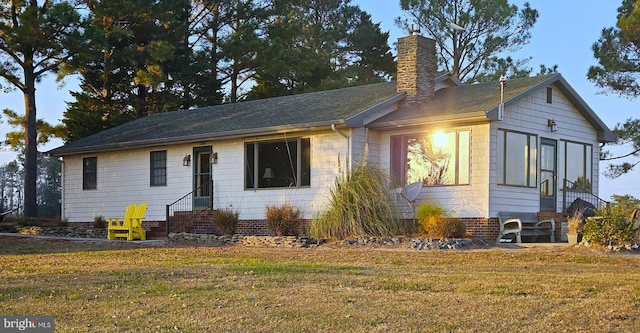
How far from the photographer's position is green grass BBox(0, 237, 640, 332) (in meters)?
6.86

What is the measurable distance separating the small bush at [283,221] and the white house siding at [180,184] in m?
0.49

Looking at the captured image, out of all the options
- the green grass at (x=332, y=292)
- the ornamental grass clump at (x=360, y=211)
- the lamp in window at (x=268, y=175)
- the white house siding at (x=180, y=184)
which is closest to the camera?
the green grass at (x=332, y=292)

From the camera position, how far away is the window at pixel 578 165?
1986cm

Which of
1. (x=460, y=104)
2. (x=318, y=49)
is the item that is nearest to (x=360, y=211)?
(x=460, y=104)

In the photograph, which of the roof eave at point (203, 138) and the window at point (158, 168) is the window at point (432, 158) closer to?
the roof eave at point (203, 138)

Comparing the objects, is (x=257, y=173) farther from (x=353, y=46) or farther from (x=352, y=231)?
(x=353, y=46)

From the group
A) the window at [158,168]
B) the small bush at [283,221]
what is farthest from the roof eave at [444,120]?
the window at [158,168]

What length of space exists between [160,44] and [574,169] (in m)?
17.2

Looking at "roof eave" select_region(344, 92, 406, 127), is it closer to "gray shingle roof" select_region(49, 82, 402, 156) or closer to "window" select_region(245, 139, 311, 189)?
"gray shingle roof" select_region(49, 82, 402, 156)

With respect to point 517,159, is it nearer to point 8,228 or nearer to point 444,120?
point 444,120

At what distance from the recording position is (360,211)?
56.4 ft

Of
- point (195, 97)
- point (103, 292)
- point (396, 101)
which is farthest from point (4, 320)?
point (195, 97)

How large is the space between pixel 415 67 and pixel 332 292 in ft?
38.5

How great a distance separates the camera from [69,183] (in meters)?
25.7
